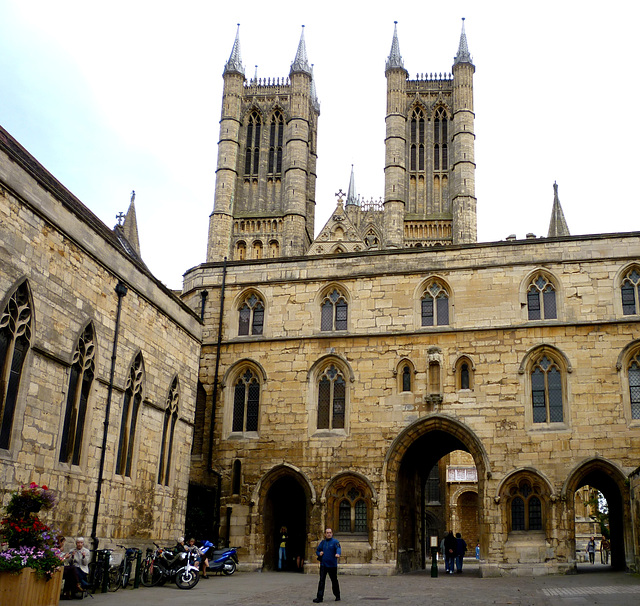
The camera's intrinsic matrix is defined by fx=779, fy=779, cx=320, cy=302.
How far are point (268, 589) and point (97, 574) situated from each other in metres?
3.55

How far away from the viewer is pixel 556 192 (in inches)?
2165

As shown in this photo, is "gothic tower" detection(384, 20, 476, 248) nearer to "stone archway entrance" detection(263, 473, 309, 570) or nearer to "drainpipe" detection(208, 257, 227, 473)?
"drainpipe" detection(208, 257, 227, 473)

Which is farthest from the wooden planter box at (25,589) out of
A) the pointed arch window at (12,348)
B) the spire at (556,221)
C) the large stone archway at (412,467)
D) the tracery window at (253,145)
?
the tracery window at (253,145)

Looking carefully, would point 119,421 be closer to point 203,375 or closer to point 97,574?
point 97,574

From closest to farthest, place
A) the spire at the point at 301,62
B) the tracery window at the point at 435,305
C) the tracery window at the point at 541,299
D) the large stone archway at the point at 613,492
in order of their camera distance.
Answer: the large stone archway at the point at 613,492, the tracery window at the point at 541,299, the tracery window at the point at 435,305, the spire at the point at 301,62

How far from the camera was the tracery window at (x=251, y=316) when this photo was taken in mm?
25781

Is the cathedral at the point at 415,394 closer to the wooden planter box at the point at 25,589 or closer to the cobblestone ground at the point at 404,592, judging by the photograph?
the cobblestone ground at the point at 404,592

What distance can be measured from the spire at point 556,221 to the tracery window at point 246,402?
33983 millimetres

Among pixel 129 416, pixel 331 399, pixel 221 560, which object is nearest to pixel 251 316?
pixel 331 399

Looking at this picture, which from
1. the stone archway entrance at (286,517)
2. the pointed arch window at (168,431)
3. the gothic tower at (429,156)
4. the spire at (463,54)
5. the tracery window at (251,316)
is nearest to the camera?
the pointed arch window at (168,431)

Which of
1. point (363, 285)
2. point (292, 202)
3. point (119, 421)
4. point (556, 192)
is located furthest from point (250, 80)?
point (119, 421)

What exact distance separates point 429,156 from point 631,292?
4718 centimetres

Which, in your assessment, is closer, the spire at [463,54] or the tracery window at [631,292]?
the tracery window at [631,292]

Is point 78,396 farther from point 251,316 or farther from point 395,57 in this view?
point 395,57
